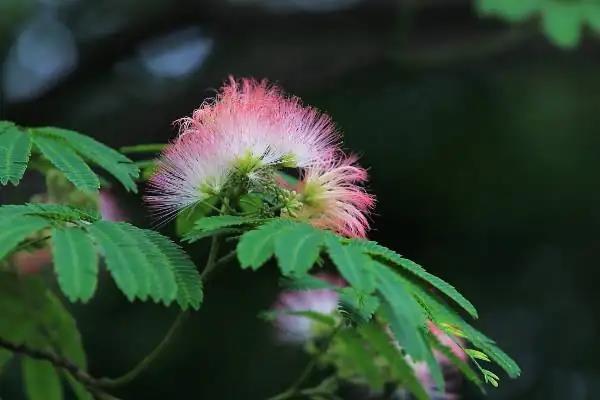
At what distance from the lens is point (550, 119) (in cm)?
323

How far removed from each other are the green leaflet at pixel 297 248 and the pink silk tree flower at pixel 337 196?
135 mm

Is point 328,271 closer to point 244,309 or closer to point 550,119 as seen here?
point 244,309

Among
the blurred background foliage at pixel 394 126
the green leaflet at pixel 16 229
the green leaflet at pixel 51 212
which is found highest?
the green leaflet at pixel 16 229

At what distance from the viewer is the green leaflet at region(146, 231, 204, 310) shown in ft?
2.64

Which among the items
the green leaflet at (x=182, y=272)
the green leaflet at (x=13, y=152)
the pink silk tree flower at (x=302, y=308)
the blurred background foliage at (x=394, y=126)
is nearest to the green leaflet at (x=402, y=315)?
the green leaflet at (x=182, y=272)

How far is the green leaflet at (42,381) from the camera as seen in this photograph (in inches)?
53.5

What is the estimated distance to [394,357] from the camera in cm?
117

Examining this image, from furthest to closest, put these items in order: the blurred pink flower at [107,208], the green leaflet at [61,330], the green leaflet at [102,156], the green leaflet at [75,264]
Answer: the blurred pink flower at [107,208], the green leaflet at [61,330], the green leaflet at [102,156], the green leaflet at [75,264]

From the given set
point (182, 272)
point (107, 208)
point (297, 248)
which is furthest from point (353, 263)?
point (107, 208)

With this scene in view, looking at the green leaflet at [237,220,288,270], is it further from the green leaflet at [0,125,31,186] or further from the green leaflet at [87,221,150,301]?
the green leaflet at [0,125,31,186]

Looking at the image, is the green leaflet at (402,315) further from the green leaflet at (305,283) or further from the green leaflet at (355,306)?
the green leaflet at (305,283)

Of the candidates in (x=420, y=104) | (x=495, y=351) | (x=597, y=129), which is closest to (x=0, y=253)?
(x=495, y=351)

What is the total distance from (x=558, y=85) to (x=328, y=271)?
214 centimetres

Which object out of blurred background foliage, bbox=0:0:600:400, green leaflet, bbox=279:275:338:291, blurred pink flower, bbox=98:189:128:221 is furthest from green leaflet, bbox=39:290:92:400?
blurred background foliage, bbox=0:0:600:400
